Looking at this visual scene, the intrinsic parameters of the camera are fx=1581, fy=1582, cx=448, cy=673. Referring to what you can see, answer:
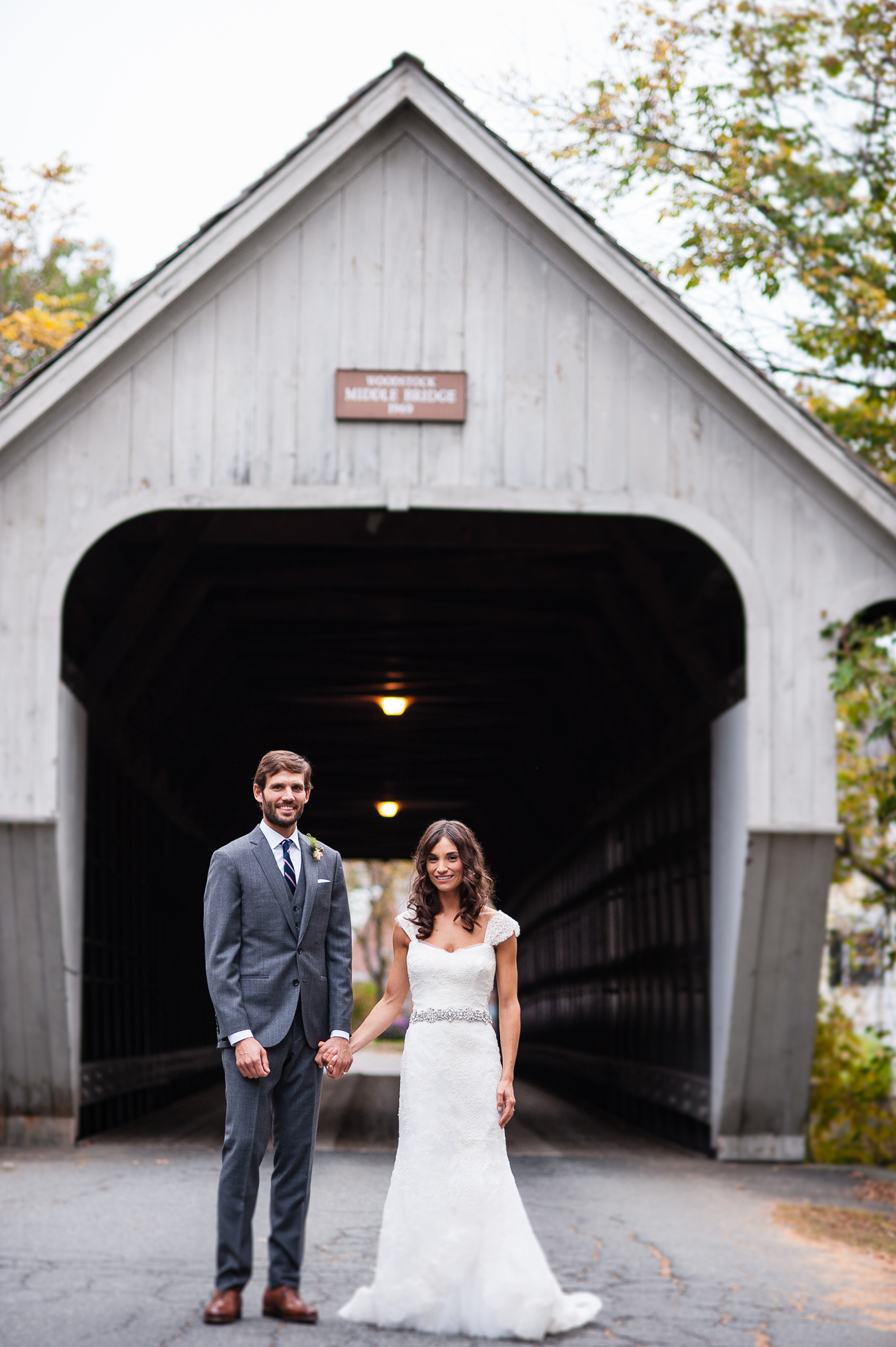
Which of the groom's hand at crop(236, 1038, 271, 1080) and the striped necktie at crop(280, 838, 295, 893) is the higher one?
the striped necktie at crop(280, 838, 295, 893)

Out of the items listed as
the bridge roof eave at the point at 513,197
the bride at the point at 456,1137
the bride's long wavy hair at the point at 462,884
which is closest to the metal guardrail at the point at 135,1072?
the bridge roof eave at the point at 513,197

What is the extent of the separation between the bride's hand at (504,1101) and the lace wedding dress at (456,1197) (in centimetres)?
3

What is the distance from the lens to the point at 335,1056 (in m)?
5.02

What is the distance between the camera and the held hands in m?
5.02

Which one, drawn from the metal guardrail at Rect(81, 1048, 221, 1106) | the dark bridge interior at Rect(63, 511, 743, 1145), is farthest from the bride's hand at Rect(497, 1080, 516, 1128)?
the metal guardrail at Rect(81, 1048, 221, 1106)

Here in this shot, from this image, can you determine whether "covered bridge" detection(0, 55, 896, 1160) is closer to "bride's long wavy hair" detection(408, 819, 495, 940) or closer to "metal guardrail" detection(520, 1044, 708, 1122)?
"metal guardrail" detection(520, 1044, 708, 1122)

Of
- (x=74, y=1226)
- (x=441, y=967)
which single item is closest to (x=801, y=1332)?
(x=441, y=967)

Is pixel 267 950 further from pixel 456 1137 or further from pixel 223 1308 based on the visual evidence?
pixel 223 1308

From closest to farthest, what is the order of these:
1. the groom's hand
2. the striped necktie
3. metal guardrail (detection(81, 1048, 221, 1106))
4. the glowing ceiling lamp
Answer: the groom's hand, the striped necktie, metal guardrail (detection(81, 1048, 221, 1106)), the glowing ceiling lamp

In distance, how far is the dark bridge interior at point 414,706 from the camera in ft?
35.3

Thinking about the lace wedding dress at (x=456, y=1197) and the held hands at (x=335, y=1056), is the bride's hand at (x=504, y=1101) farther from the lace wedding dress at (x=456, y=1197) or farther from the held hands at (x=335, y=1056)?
the held hands at (x=335, y=1056)

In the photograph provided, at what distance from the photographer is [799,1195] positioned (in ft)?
27.9

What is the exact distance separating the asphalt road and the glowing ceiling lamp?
6.42 metres

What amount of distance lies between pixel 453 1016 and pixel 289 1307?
3.44ft
